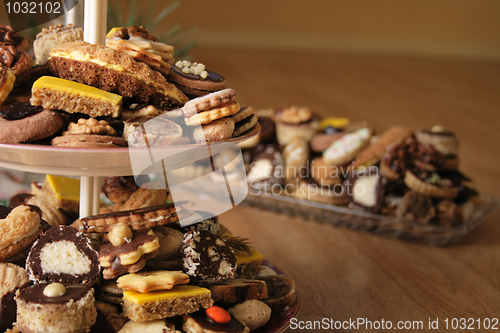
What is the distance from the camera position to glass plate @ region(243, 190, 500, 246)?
136 centimetres

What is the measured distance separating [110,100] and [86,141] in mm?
67

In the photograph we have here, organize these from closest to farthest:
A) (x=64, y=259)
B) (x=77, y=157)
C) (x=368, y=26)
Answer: (x=77, y=157) < (x=64, y=259) < (x=368, y=26)

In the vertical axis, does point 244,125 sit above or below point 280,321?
above

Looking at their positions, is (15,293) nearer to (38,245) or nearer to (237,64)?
(38,245)

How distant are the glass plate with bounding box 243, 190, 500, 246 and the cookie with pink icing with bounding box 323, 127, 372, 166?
15cm

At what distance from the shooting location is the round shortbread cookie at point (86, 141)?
0.55 meters

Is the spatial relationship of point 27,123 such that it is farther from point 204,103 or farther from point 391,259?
point 391,259

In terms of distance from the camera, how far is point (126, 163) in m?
0.57

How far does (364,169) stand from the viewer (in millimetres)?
1436

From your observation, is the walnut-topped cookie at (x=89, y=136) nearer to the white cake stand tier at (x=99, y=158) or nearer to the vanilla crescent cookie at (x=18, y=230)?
the white cake stand tier at (x=99, y=158)

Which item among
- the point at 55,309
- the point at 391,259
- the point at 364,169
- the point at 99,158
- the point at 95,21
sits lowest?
the point at 391,259

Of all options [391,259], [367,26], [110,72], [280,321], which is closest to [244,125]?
[110,72]

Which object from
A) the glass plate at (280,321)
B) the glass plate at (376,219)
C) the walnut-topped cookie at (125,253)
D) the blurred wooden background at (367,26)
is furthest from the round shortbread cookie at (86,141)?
the blurred wooden background at (367,26)

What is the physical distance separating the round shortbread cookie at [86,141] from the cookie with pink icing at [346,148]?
1007mm
